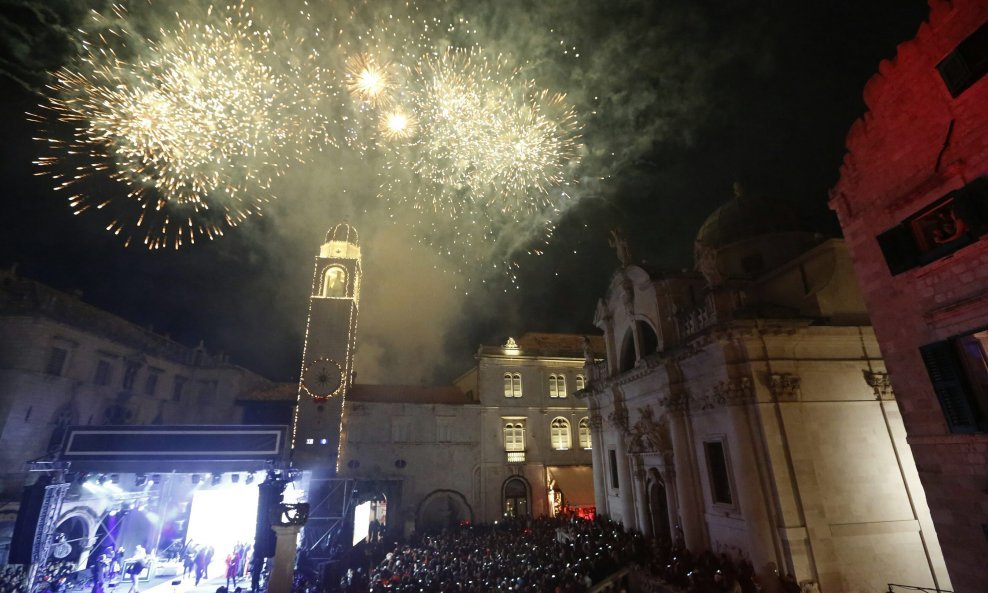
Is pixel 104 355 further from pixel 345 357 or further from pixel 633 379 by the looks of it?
pixel 633 379

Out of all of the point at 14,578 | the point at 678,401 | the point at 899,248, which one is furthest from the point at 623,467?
the point at 14,578

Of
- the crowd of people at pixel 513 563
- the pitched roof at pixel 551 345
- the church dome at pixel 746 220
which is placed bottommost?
the crowd of people at pixel 513 563

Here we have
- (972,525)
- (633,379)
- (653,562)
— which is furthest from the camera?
(633,379)

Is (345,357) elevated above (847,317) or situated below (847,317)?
above

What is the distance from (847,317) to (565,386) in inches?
906

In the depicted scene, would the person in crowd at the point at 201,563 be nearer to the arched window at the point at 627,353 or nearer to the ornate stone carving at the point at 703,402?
the arched window at the point at 627,353

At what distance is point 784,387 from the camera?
15.6 metres

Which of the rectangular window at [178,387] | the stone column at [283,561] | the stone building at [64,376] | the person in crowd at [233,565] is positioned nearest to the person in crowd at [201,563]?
the person in crowd at [233,565]

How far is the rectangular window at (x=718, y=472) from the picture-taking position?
1689 cm

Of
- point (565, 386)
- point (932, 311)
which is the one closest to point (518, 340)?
point (565, 386)

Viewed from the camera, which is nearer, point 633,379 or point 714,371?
point 714,371

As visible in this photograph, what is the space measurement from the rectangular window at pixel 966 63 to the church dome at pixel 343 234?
117ft

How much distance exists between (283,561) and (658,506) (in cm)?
1612

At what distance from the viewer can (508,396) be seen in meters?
36.7
